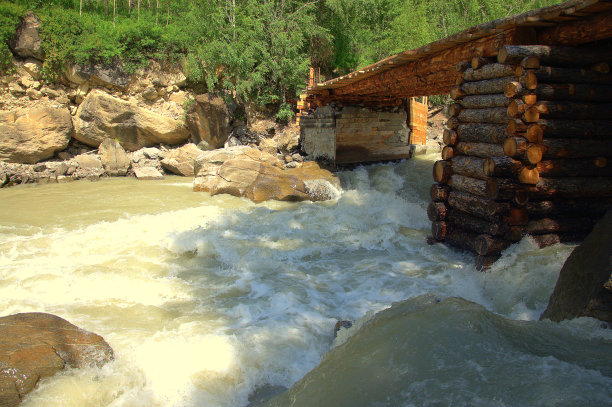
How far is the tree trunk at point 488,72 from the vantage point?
5217mm

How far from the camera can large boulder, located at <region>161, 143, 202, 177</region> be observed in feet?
47.4

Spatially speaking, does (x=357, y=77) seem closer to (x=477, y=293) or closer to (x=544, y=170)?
(x=544, y=170)

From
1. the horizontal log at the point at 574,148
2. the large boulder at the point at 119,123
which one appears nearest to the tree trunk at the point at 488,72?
the horizontal log at the point at 574,148

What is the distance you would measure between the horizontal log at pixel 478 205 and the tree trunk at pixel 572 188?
16.6 inches

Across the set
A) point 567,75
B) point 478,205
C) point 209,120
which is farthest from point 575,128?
point 209,120

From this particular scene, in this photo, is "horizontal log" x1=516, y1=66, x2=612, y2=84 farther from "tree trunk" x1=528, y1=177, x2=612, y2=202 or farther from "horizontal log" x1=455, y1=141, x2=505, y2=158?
"tree trunk" x1=528, y1=177, x2=612, y2=202

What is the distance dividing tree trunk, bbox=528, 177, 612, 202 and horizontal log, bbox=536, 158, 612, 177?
0.06 meters

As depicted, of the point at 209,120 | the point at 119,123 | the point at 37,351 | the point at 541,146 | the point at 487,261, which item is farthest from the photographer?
the point at 209,120

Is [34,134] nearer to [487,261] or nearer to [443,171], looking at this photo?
[443,171]

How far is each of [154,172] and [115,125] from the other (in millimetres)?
2981

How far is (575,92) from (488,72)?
106 cm

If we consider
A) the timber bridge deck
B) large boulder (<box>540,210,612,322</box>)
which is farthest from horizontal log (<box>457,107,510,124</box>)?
large boulder (<box>540,210,612,322</box>)

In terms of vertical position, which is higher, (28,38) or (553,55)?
(28,38)

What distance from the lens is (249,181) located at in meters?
10.7
